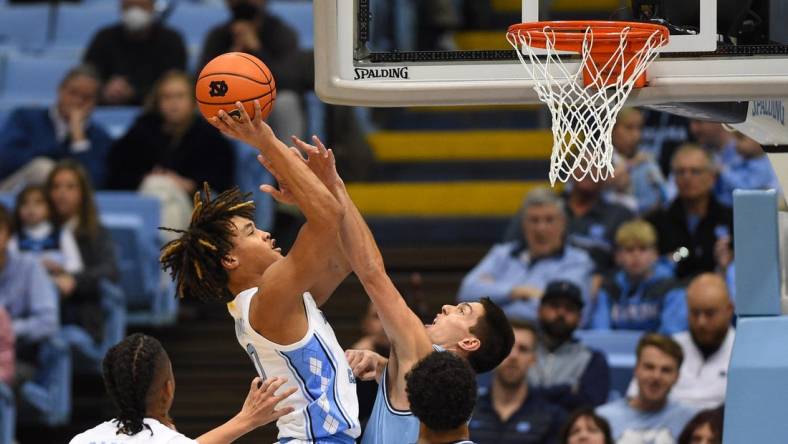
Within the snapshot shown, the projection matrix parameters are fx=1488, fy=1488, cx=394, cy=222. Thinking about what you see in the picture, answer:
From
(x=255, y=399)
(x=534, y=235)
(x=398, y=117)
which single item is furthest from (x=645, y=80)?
(x=398, y=117)

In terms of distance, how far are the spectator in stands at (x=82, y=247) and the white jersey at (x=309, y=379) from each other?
3.84 m

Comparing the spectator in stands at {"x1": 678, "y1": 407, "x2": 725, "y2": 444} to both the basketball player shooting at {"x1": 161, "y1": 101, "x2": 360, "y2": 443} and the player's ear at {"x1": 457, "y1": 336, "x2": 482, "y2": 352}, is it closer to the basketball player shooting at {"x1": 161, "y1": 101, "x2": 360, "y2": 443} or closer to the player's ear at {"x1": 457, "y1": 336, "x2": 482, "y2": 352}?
the player's ear at {"x1": 457, "y1": 336, "x2": 482, "y2": 352}

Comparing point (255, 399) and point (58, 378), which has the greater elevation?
point (255, 399)

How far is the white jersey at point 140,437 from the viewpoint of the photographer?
4.28 metres

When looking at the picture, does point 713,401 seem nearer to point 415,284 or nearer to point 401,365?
point 415,284

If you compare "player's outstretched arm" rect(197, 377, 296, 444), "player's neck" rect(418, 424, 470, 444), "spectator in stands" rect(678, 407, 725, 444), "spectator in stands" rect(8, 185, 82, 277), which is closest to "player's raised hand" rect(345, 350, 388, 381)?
"player's outstretched arm" rect(197, 377, 296, 444)

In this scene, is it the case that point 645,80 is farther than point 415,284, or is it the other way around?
point 415,284

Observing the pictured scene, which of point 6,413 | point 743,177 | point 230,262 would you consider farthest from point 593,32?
point 743,177

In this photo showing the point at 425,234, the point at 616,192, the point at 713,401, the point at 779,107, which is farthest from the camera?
the point at 425,234

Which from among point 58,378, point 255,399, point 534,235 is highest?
point 255,399

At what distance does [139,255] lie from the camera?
340 inches

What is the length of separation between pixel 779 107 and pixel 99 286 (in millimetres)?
4475

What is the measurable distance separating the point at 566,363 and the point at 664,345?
54 cm

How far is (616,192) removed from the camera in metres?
8.68
